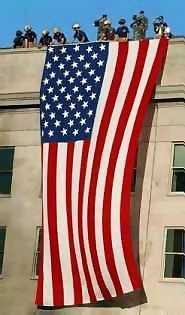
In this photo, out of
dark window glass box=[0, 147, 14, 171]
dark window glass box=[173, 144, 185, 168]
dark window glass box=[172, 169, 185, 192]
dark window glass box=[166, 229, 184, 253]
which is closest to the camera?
dark window glass box=[166, 229, 184, 253]

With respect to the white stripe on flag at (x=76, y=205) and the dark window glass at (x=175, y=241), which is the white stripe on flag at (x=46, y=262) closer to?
the white stripe on flag at (x=76, y=205)

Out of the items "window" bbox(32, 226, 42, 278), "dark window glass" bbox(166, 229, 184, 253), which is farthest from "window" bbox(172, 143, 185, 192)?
"window" bbox(32, 226, 42, 278)

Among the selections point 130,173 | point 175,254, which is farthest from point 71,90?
point 175,254

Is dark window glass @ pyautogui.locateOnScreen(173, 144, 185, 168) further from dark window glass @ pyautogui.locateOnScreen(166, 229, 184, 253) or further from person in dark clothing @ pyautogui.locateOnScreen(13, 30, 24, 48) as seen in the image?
person in dark clothing @ pyautogui.locateOnScreen(13, 30, 24, 48)

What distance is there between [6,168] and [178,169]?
7.46m

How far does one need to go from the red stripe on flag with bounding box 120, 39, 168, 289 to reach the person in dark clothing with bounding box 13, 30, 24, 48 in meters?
6.99

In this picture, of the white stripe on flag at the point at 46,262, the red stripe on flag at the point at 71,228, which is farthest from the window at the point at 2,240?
the red stripe on flag at the point at 71,228

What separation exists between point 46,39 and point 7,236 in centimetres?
892

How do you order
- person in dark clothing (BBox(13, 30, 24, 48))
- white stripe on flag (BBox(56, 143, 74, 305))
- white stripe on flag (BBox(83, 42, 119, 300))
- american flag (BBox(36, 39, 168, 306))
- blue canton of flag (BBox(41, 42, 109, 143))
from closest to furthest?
white stripe on flag (BBox(83, 42, 119, 300)), american flag (BBox(36, 39, 168, 306)), white stripe on flag (BBox(56, 143, 74, 305)), blue canton of flag (BBox(41, 42, 109, 143)), person in dark clothing (BBox(13, 30, 24, 48))

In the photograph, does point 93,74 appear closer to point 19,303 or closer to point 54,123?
point 54,123

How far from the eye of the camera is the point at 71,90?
34500 mm

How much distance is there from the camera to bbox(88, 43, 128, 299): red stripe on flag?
104 feet

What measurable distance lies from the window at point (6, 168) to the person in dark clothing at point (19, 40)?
16.2ft

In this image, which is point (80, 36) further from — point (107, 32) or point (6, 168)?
point (6, 168)
